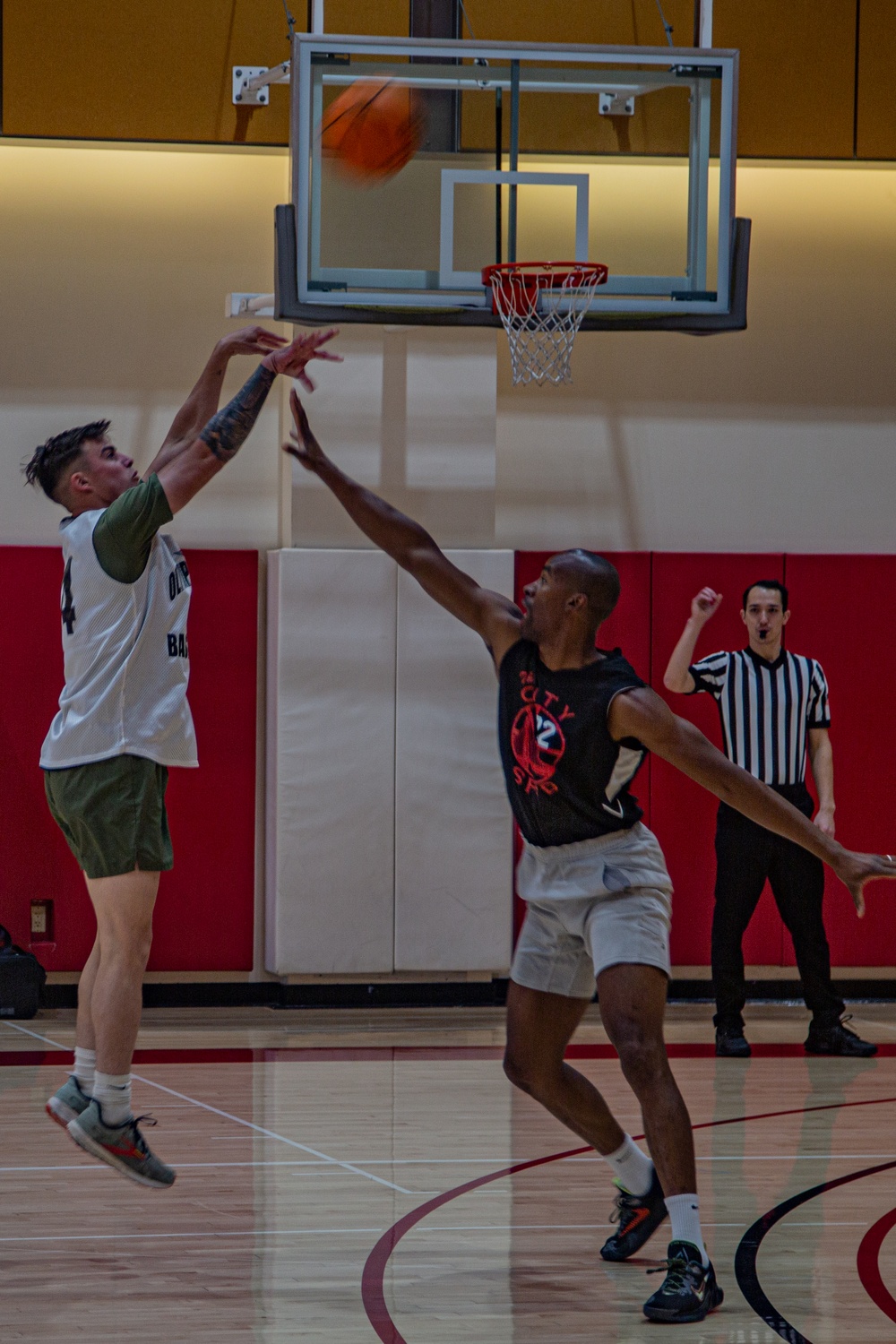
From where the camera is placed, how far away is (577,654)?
15.1 feet

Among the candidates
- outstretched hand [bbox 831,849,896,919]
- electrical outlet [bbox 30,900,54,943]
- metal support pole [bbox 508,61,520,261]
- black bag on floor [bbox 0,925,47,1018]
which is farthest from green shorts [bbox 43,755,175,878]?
electrical outlet [bbox 30,900,54,943]

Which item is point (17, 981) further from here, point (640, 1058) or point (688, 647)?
point (640, 1058)

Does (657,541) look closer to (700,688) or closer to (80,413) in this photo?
(700,688)

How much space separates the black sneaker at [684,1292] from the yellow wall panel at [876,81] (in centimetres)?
743

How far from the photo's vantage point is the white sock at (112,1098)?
4.61 meters

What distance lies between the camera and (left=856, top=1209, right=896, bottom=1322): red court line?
14.6 ft

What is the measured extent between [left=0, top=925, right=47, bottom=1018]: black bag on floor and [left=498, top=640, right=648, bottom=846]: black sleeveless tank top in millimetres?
5173

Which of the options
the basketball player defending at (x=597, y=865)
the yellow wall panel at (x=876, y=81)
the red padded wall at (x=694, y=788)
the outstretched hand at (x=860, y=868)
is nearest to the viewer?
the outstretched hand at (x=860, y=868)

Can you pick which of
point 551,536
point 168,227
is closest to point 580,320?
point 551,536

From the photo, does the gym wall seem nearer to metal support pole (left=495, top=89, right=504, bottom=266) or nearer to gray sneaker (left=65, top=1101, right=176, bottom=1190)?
metal support pole (left=495, top=89, right=504, bottom=266)

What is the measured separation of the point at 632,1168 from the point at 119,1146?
140 cm

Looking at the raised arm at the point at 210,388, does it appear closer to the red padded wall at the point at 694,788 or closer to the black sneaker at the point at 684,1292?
the black sneaker at the point at 684,1292

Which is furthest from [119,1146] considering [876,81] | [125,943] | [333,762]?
[876,81]

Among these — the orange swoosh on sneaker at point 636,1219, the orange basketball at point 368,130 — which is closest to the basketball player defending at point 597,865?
the orange swoosh on sneaker at point 636,1219
